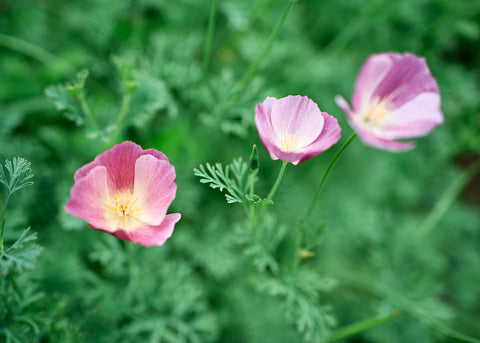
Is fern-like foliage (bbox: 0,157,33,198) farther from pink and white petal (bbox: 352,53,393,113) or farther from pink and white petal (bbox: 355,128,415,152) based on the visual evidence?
pink and white petal (bbox: 352,53,393,113)

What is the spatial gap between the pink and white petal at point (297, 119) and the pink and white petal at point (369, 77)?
214 millimetres

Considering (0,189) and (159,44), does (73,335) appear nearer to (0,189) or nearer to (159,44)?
(0,189)

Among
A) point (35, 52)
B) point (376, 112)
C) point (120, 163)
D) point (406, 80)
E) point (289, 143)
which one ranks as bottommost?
point (35, 52)

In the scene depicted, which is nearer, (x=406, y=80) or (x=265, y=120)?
(x=265, y=120)

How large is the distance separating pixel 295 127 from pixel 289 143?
1.9 inches

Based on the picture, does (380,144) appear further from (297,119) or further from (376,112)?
(376,112)

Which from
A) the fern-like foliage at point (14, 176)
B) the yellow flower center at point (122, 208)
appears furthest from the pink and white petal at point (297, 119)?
the fern-like foliage at point (14, 176)

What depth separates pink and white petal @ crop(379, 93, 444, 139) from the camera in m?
1.00

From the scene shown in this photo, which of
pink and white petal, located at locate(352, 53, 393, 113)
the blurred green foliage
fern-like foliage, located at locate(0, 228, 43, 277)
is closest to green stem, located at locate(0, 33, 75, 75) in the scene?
the blurred green foliage

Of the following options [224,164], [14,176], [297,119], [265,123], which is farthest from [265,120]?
[224,164]

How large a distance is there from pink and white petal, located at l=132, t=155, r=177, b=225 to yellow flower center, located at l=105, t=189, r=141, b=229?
0.04 meters

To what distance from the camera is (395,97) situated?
3.84 ft

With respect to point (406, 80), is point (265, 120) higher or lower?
lower

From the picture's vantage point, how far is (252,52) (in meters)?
2.00
